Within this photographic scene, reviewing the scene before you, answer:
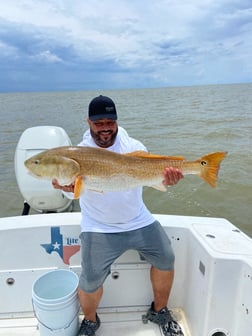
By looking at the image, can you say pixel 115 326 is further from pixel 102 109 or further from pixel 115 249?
pixel 102 109

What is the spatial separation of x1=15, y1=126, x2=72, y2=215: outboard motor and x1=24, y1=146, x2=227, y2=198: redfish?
162cm

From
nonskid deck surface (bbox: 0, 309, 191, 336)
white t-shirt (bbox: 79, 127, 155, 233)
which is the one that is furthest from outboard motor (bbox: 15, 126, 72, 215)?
nonskid deck surface (bbox: 0, 309, 191, 336)

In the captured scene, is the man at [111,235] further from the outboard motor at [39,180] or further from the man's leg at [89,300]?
the outboard motor at [39,180]

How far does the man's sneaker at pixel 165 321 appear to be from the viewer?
2934mm

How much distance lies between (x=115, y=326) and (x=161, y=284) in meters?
0.64

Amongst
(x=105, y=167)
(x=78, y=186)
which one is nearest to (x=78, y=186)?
(x=78, y=186)

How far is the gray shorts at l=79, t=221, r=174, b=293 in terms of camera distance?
2.74 metres

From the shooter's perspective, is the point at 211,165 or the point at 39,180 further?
the point at 39,180

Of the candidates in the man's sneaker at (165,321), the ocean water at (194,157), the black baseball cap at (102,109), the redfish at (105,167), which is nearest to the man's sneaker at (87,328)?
the man's sneaker at (165,321)

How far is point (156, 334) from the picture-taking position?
2984 millimetres

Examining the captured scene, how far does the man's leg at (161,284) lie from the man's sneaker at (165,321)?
0.26ft

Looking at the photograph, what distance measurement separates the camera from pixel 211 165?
265cm

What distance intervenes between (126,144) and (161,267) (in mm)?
1206

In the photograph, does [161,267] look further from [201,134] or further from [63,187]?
[201,134]
